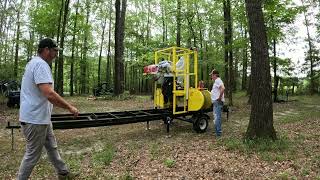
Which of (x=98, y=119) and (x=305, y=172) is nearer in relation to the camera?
(x=305, y=172)

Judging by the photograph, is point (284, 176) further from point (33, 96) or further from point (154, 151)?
point (33, 96)

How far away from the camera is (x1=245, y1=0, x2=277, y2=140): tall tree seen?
26.1 ft

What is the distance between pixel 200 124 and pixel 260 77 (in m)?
3.03

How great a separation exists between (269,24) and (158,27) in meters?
30.3

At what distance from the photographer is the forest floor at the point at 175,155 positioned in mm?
6004

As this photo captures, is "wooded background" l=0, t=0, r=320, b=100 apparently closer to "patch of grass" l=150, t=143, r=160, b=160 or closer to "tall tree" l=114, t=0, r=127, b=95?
"tall tree" l=114, t=0, r=127, b=95

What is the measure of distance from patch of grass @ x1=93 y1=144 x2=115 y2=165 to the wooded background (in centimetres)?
1029

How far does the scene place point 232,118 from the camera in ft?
44.1

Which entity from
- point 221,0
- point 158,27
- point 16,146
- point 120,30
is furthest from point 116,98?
point 158,27

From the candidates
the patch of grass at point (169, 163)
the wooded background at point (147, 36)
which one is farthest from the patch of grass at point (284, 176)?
the wooded background at point (147, 36)

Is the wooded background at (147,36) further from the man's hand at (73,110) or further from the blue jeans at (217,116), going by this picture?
the man's hand at (73,110)

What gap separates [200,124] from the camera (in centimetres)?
1038

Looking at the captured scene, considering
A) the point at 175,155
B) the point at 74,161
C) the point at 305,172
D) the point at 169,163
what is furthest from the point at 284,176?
the point at 74,161

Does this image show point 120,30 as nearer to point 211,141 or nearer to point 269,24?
point 269,24
